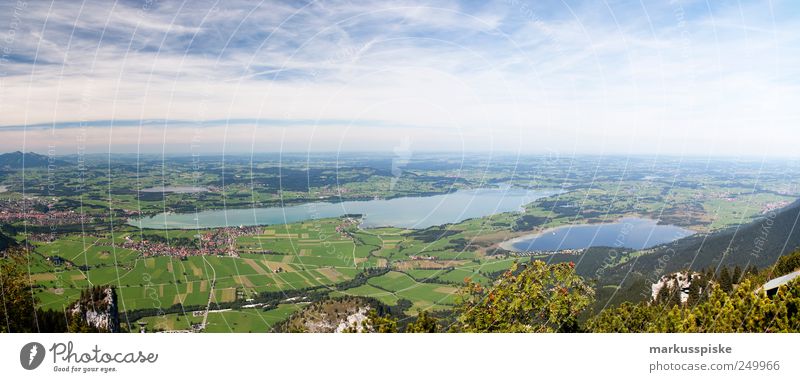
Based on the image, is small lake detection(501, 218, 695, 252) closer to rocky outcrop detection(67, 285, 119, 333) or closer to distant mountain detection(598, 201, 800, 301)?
distant mountain detection(598, 201, 800, 301)

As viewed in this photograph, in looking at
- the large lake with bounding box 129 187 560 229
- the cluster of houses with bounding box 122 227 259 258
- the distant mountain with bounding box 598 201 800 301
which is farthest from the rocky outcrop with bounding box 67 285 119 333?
the distant mountain with bounding box 598 201 800 301

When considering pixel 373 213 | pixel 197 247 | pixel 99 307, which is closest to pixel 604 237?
pixel 373 213

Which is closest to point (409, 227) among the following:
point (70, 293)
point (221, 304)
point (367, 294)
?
point (367, 294)

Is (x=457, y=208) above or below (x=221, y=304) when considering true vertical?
above

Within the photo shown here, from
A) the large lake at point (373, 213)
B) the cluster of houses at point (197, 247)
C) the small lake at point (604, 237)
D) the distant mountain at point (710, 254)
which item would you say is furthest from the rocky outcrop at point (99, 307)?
the distant mountain at point (710, 254)

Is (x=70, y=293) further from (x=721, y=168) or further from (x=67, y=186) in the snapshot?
(x=721, y=168)

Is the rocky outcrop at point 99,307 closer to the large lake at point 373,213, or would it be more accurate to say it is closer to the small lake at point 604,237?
the large lake at point 373,213
